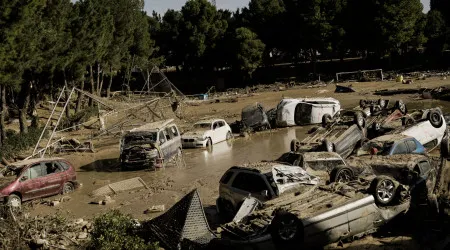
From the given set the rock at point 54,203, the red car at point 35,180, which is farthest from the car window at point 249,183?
the red car at point 35,180

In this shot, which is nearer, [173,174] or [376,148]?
[376,148]

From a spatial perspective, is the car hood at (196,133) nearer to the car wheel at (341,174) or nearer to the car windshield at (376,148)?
the car windshield at (376,148)

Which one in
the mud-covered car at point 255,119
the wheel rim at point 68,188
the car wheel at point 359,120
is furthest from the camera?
the mud-covered car at point 255,119

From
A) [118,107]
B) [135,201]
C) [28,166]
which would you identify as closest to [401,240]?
[135,201]

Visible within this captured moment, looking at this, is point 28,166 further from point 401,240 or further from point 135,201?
point 401,240

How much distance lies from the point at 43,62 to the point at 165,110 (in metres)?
8.06

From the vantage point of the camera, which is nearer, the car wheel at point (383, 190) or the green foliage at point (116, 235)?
the green foliage at point (116, 235)

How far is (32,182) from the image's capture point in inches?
633

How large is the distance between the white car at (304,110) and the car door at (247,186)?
1674cm

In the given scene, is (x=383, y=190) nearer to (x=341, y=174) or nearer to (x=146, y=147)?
(x=341, y=174)

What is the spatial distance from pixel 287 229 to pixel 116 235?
3582 mm

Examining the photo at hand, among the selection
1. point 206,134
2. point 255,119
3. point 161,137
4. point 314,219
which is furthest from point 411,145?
point 255,119

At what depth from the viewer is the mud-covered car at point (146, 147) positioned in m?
20.1

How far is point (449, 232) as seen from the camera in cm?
988
